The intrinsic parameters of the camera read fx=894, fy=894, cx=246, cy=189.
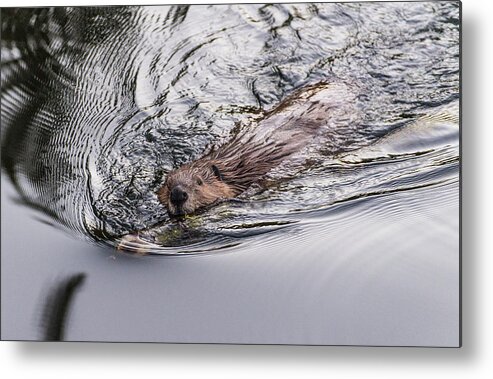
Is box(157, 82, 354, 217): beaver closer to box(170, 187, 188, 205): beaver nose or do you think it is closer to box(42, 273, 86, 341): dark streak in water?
box(170, 187, 188, 205): beaver nose

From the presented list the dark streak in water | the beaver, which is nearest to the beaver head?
the beaver

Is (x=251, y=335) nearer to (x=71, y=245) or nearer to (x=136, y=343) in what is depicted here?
(x=136, y=343)

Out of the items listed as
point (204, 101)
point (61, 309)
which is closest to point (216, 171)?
point (204, 101)

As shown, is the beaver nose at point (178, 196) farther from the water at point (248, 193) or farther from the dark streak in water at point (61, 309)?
the dark streak in water at point (61, 309)

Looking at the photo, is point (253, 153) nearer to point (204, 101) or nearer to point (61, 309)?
point (204, 101)

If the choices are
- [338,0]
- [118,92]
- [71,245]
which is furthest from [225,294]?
[338,0]

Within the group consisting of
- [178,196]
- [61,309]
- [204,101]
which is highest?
[204,101]
